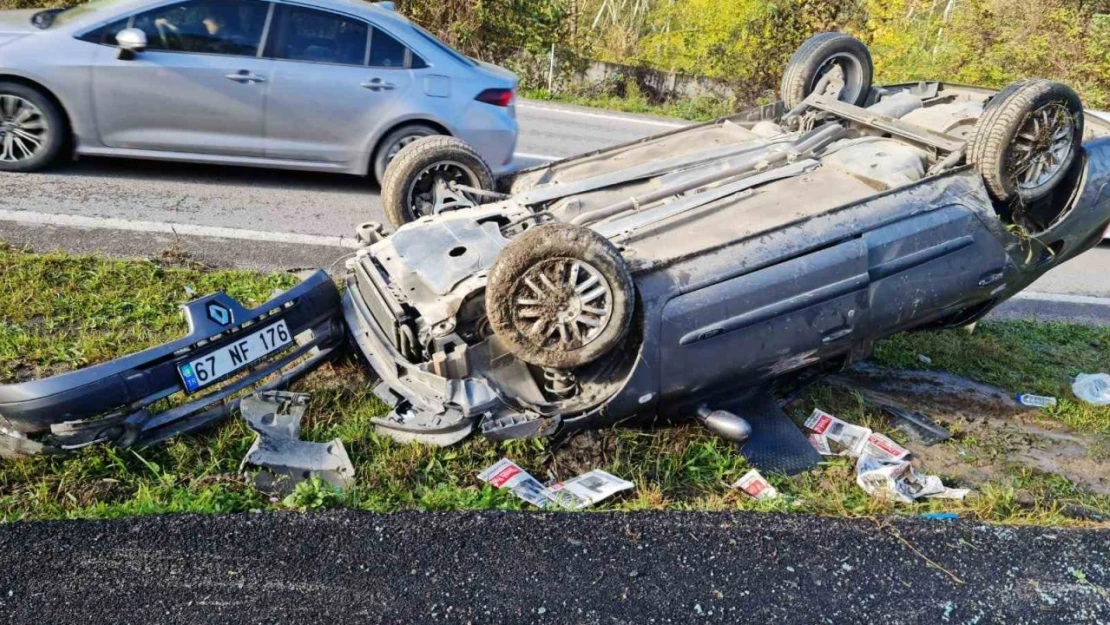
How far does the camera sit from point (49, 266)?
5.41 metres

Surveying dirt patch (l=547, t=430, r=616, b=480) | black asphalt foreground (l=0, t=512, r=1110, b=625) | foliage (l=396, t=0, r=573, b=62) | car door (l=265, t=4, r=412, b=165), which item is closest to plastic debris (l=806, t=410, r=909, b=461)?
black asphalt foreground (l=0, t=512, r=1110, b=625)

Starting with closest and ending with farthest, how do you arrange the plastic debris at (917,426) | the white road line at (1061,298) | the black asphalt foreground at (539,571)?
1. the black asphalt foreground at (539,571)
2. the plastic debris at (917,426)
3. the white road line at (1061,298)

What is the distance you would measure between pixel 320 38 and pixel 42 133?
2.22 metres

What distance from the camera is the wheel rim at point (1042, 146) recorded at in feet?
15.0

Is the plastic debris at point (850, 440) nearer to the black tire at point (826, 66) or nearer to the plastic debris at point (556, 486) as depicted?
the plastic debris at point (556, 486)

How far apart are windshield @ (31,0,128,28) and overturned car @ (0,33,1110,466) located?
12.4 ft

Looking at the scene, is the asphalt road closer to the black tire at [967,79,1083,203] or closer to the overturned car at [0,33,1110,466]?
the overturned car at [0,33,1110,466]

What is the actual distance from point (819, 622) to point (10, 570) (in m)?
2.79

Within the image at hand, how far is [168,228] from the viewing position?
632cm

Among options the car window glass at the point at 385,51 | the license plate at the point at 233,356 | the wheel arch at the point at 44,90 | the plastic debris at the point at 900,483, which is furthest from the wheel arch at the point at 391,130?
the plastic debris at the point at 900,483

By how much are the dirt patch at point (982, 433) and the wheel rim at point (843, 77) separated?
6.11ft

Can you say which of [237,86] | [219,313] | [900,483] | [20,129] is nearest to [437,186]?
[219,313]

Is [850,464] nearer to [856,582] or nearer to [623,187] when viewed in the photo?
[856,582]

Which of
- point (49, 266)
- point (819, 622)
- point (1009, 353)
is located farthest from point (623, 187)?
point (49, 266)
